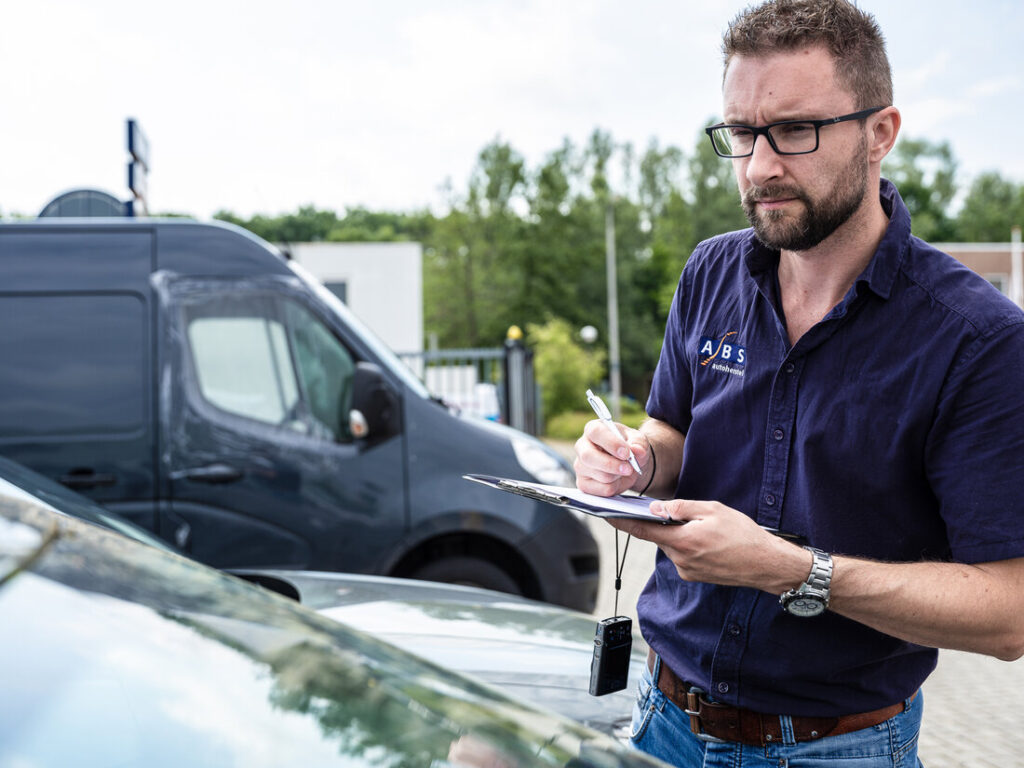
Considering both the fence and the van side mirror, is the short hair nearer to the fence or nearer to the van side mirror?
the van side mirror

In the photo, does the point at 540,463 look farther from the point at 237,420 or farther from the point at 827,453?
the point at 827,453

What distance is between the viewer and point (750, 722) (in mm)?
1740

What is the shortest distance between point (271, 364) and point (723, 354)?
327 centimetres

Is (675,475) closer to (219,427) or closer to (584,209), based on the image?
(219,427)

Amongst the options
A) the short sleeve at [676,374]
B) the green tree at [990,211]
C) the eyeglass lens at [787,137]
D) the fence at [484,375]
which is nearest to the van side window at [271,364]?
the short sleeve at [676,374]

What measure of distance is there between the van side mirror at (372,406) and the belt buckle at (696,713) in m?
3.12

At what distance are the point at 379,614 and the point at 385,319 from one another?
26.1 metres

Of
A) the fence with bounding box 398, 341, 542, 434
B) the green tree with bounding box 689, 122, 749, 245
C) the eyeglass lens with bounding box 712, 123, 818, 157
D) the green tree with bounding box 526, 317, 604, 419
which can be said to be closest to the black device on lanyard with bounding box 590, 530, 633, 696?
the eyeglass lens with bounding box 712, 123, 818, 157

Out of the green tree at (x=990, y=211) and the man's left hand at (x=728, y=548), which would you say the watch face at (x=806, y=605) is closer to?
the man's left hand at (x=728, y=548)

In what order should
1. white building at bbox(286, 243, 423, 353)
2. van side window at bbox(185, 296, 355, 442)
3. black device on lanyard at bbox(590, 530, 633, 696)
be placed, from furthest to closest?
white building at bbox(286, 243, 423, 353), van side window at bbox(185, 296, 355, 442), black device on lanyard at bbox(590, 530, 633, 696)

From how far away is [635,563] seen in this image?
8992 mm

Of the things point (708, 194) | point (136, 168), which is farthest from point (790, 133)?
point (708, 194)

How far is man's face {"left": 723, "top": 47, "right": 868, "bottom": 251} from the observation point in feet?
5.46

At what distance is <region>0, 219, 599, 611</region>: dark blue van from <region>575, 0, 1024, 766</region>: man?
2943 mm
